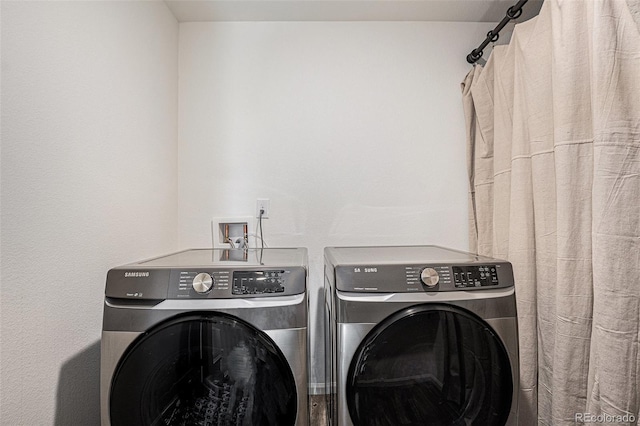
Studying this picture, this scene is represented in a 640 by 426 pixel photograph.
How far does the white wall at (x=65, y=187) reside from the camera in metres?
0.91

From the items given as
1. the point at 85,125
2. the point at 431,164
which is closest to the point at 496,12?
the point at 431,164

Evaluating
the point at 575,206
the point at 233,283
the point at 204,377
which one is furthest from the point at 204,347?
the point at 575,206

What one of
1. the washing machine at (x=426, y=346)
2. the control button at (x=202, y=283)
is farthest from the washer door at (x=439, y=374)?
the control button at (x=202, y=283)

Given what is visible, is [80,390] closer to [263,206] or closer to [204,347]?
[204,347]

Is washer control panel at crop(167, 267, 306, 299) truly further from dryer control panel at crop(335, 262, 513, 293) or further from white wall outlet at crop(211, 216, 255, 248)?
white wall outlet at crop(211, 216, 255, 248)

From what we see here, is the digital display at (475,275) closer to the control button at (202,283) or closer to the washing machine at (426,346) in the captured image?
the washing machine at (426,346)

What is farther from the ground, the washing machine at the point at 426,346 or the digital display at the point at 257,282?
the digital display at the point at 257,282

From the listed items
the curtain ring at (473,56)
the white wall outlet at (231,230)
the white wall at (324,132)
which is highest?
the curtain ring at (473,56)

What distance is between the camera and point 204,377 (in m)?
1.05

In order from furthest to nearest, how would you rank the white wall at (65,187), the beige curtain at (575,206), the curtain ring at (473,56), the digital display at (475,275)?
1. the curtain ring at (473,56)
2. the digital display at (475,275)
3. the beige curtain at (575,206)
4. the white wall at (65,187)

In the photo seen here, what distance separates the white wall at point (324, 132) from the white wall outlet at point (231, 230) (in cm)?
4

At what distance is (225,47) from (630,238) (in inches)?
74.7

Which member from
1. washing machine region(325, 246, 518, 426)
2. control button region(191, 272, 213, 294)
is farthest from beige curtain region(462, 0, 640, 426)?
control button region(191, 272, 213, 294)

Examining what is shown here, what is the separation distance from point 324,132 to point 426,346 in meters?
1.20
